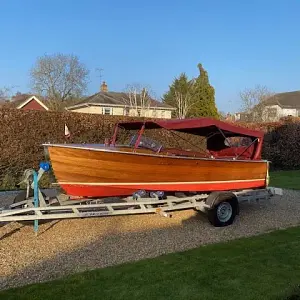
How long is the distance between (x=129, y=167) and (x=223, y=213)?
2.36 metres

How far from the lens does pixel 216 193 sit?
316 inches

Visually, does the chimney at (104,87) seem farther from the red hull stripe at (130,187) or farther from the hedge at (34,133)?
the red hull stripe at (130,187)

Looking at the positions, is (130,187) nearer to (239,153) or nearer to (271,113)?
(239,153)

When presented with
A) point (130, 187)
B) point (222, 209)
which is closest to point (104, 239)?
point (130, 187)

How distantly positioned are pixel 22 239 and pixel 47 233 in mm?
531

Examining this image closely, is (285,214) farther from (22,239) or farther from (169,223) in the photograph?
(22,239)

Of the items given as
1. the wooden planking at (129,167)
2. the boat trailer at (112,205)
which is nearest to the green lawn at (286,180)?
the boat trailer at (112,205)

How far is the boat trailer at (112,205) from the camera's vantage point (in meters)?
6.54

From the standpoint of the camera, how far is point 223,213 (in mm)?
8156

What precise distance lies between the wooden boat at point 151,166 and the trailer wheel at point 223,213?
51cm

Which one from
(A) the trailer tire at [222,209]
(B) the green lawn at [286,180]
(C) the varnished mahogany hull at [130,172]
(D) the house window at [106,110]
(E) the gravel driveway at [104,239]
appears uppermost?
(D) the house window at [106,110]

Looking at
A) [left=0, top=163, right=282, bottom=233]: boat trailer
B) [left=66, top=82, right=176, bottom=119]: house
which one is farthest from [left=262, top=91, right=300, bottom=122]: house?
[left=0, top=163, right=282, bottom=233]: boat trailer

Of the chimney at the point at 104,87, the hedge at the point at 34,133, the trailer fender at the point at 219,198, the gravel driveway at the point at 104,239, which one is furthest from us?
the chimney at the point at 104,87

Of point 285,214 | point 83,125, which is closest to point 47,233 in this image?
point 285,214
